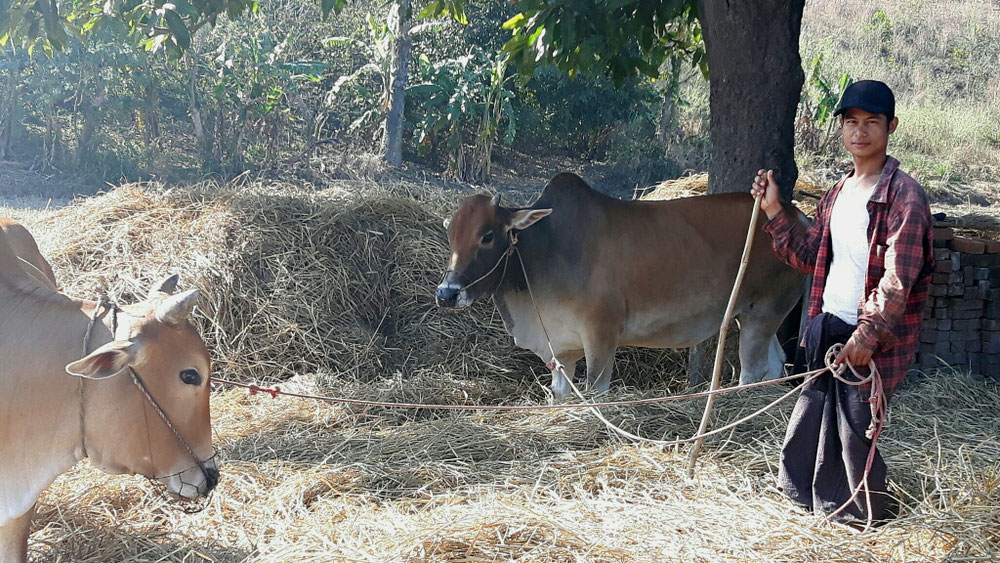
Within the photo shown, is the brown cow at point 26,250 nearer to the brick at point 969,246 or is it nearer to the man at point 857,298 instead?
the man at point 857,298

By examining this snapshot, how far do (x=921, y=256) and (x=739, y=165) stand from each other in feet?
9.20

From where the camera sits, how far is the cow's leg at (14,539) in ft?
9.48

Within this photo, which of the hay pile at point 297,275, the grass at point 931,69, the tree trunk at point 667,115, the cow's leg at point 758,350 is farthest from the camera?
the grass at point 931,69

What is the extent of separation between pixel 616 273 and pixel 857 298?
224 centimetres

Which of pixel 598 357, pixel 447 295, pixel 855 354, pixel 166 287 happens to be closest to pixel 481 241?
pixel 447 295

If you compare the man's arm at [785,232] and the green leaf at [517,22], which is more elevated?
the green leaf at [517,22]

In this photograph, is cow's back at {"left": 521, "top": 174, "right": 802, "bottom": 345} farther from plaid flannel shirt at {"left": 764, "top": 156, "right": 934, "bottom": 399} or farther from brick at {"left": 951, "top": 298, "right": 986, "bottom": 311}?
plaid flannel shirt at {"left": 764, "top": 156, "right": 934, "bottom": 399}

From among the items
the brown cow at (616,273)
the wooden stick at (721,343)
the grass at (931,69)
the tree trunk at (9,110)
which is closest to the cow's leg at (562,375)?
the brown cow at (616,273)

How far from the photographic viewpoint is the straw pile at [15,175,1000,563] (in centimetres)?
301

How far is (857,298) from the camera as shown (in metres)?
3.04

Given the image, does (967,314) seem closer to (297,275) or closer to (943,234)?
(943,234)

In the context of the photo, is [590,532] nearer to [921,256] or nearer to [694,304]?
[921,256]

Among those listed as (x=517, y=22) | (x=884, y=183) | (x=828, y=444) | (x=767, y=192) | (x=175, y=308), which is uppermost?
(x=517, y=22)

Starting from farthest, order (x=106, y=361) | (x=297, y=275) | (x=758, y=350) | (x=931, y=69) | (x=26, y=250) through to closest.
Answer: (x=931, y=69) → (x=297, y=275) → (x=758, y=350) → (x=26, y=250) → (x=106, y=361)
